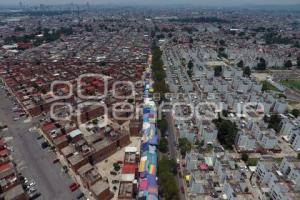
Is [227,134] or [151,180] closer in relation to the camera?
[151,180]

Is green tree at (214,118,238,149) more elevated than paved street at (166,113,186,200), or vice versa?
green tree at (214,118,238,149)

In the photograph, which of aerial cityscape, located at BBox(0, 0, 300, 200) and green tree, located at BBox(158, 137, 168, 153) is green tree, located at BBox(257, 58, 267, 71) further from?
green tree, located at BBox(158, 137, 168, 153)

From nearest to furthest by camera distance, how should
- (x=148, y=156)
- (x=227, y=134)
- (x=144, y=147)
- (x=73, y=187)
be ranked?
(x=73, y=187) < (x=148, y=156) < (x=144, y=147) < (x=227, y=134)

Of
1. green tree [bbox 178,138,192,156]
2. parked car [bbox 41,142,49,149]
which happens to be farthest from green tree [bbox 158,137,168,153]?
parked car [bbox 41,142,49,149]

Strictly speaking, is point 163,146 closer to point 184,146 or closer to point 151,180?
point 184,146

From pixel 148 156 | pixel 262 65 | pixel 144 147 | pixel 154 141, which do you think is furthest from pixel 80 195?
pixel 262 65

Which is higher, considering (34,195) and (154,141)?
(154,141)
